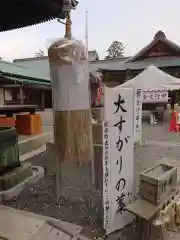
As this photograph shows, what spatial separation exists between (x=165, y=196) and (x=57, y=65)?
7.78 ft

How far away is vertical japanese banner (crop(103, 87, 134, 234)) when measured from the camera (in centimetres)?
258

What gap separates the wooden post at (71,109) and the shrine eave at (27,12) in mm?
665

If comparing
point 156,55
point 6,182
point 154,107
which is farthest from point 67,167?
point 156,55

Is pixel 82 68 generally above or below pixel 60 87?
above

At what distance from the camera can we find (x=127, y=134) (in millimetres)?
2768

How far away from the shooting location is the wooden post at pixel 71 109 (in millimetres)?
3446

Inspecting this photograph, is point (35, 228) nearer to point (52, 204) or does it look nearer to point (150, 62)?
point (52, 204)

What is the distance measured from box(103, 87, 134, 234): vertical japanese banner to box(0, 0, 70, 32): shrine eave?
224cm

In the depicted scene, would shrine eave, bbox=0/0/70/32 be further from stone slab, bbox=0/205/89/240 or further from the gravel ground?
stone slab, bbox=0/205/89/240

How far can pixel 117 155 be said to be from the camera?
2.68 metres

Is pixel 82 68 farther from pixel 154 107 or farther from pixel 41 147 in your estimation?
pixel 154 107

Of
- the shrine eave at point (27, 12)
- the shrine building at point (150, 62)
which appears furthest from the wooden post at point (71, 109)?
the shrine building at point (150, 62)

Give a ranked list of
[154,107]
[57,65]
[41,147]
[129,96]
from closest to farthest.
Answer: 1. [129,96]
2. [57,65]
3. [41,147]
4. [154,107]

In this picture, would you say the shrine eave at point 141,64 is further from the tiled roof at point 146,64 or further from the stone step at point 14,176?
the stone step at point 14,176
